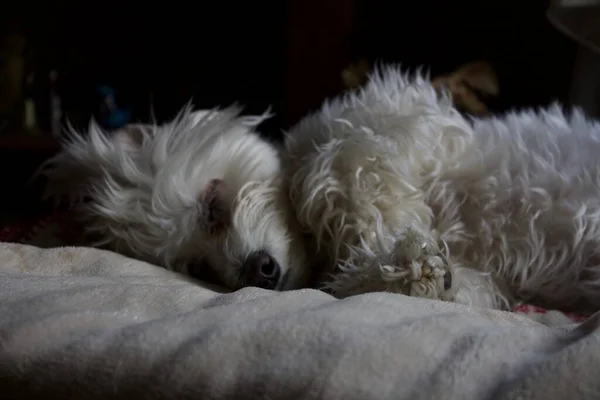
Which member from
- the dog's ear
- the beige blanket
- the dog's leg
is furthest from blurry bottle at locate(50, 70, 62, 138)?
the beige blanket

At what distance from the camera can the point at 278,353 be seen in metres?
0.60

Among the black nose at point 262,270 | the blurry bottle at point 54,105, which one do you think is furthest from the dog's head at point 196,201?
the blurry bottle at point 54,105

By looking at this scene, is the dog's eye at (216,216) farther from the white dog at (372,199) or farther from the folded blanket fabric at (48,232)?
the folded blanket fabric at (48,232)

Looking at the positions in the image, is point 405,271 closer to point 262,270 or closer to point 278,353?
point 262,270

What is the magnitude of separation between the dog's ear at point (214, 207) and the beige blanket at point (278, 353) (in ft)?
1.80

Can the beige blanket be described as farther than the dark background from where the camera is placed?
No

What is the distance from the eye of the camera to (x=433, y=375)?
57 cm

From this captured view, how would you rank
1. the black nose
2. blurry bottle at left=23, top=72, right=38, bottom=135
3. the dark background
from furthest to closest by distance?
blurry bottle at left=23, top=72, right=38, bottom=135 → the dark background → the black nose

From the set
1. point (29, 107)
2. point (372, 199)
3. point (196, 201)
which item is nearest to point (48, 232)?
point (196, 201)

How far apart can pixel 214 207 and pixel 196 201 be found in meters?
0.04

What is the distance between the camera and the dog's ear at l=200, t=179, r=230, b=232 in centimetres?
127

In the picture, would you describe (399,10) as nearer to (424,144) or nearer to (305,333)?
(424,144)

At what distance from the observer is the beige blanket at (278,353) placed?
56 cm

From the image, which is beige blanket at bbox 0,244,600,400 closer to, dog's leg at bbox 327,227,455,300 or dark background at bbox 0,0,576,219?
dog's leg at bbox 327,227,455,300
